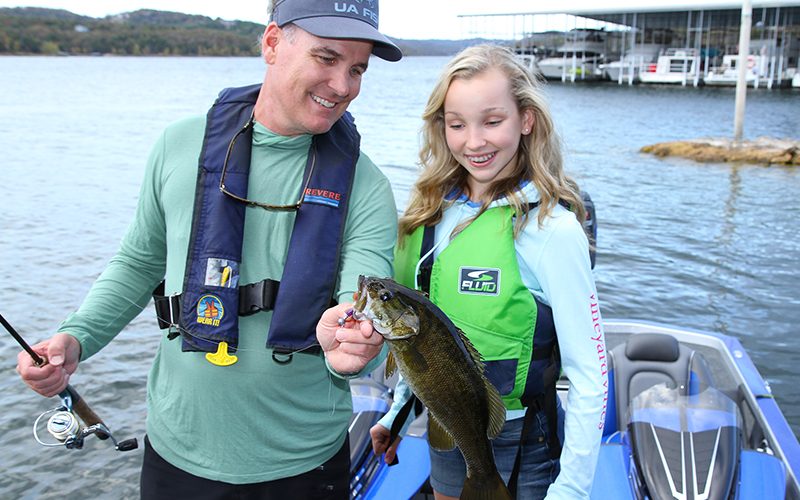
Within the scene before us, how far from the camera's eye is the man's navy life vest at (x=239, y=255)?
2344mm

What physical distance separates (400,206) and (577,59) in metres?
67.7

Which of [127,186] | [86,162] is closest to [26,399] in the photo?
[127,186]

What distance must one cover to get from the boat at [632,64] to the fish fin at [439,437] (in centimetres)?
7307

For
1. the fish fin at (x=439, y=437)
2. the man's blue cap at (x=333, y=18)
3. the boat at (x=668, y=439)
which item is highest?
the man's blue cap at (x=333, y=18)

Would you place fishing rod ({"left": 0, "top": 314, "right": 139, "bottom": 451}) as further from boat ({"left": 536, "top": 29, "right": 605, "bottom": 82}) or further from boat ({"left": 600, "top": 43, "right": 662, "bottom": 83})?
boat ({"left": 536, "top": 29, "right": 605, "bottom": 82})

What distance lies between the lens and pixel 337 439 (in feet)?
8.25

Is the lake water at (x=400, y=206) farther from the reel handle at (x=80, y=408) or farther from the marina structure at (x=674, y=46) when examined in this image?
the marina structure at (x=674, y=46)

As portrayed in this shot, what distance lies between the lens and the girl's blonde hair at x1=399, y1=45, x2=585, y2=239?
280 centimetres

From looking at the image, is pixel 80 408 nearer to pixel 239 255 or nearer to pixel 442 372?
pixel 239 255

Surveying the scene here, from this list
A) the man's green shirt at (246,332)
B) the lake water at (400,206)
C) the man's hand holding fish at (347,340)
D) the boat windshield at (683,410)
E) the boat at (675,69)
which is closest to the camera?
the man's hand holding fish at (347,340)

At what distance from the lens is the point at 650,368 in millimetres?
5430

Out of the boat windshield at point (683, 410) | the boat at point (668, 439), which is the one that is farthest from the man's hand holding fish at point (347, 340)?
the boat windshield at point (683, 410)

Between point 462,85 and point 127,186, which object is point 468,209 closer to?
point 462,85

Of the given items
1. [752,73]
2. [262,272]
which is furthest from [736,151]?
[752,73]
